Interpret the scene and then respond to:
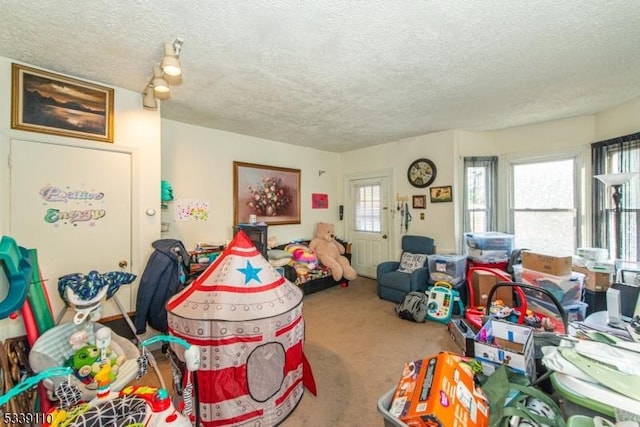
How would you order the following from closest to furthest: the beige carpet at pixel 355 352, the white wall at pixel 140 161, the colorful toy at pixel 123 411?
the colorful toy at pixel 123 411, the beige carpet at pixel 355 352, the white wall at pixel 140 161

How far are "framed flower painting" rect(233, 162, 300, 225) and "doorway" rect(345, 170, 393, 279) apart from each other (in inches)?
49.8

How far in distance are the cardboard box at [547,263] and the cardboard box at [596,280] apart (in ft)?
0.61

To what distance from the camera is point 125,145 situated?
2.54 m

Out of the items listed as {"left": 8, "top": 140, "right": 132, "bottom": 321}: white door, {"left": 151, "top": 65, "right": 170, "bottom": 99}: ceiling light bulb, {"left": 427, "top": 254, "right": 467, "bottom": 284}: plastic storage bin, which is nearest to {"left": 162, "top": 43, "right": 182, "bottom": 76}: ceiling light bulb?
{"left": 151, "top": 65, "right": 170, "bottom": 99}: ceiling light bulb

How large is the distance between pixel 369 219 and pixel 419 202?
1.12 meters

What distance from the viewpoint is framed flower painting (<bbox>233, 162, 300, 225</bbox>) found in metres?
4.14

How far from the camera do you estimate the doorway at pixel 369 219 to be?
5.02 meters

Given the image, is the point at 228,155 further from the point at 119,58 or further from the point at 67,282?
the point at 67,282

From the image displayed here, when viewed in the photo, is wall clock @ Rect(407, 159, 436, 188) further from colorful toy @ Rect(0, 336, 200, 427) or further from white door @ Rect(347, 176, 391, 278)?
colorful toy @ Rect(0, 336, 200, 427)

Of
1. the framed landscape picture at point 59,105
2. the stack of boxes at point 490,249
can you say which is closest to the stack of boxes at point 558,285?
the stack of boxes at point 490,249

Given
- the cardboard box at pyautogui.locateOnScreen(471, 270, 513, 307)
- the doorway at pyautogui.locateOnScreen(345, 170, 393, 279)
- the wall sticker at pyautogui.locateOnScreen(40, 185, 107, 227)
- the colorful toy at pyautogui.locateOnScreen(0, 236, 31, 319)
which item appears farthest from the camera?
the doorway at pyautogui.locateOnScreen(345, 170, 393, 279)

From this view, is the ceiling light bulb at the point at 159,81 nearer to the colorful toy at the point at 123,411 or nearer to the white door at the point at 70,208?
the white door at the point at 70,208

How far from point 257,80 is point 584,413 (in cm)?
278

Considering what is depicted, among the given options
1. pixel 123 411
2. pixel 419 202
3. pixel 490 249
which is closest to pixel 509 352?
pixel 123 411
